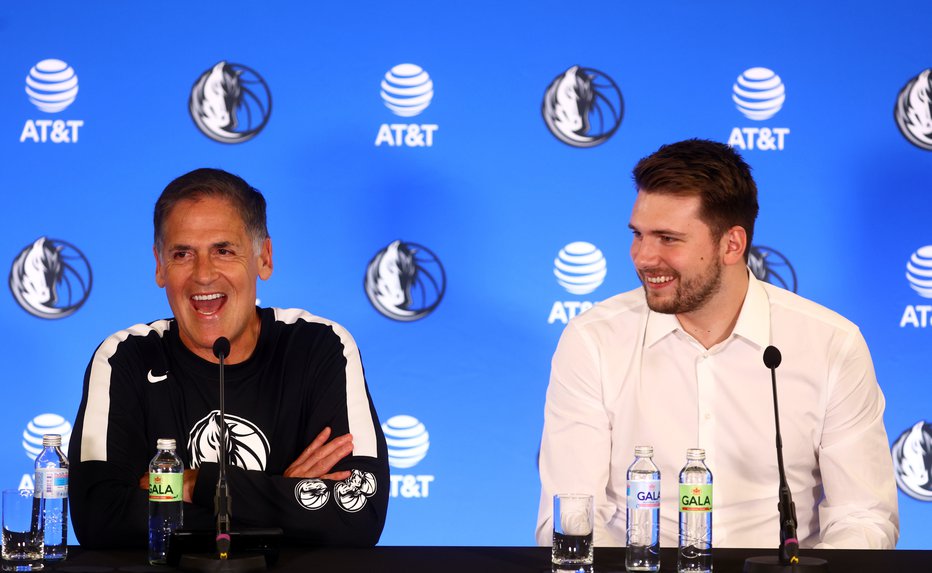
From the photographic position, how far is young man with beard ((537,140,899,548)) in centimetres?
286

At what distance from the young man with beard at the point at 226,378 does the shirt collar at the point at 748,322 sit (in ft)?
2.55

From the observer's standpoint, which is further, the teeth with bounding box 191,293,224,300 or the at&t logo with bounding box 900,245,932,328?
the at&t logo with bounding box 900,245,932,328

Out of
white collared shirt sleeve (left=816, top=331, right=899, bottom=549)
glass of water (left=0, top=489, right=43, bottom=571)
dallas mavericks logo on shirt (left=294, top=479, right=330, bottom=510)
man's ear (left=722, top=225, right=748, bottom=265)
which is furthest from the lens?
man's ear (left=722, top=225, right=748, bottom=265)

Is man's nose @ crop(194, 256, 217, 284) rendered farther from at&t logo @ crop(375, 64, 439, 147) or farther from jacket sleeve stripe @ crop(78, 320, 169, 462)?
at&t logo @ crop(375, 64, 439, 147)

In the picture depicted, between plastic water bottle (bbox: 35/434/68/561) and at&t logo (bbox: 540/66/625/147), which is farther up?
at&t logo (bbox: 540/66/625/147)

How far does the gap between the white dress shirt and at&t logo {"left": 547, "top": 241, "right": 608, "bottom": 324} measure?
1.15m

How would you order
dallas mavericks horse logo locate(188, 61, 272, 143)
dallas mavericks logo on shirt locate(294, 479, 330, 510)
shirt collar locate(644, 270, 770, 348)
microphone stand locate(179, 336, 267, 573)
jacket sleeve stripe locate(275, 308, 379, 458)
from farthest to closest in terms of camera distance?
dallas mavericks horse logo locate(188, 61, 272, 143), shirt collar locate(644, 270, 770, 348), jacket sleeve stripe locate(275, 308, 379, 458), dallas mavericks logo on shirt locate(294, 479, 330, 510), microphone stand locate(179, 336, 267, 573)

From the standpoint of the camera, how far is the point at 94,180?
420cm

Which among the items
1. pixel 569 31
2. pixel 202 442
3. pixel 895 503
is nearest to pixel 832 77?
pixel 569 31

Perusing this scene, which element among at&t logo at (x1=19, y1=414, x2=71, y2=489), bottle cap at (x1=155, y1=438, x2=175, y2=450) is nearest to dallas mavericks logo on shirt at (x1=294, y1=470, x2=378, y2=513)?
bottle cap at (x1=155, y1=438, x2=175, y2=450)

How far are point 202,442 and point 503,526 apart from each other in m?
1.60

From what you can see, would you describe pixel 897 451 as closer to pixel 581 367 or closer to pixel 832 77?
pixel 832 77

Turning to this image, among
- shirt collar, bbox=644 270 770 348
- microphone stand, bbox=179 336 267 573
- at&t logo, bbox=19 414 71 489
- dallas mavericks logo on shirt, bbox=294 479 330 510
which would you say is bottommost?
microphone stand, bbox=179 336 267 573

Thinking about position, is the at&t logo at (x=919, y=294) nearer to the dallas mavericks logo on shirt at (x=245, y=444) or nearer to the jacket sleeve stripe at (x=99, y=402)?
the dallas mavericks logo on shirt at (x=245, y=444)
